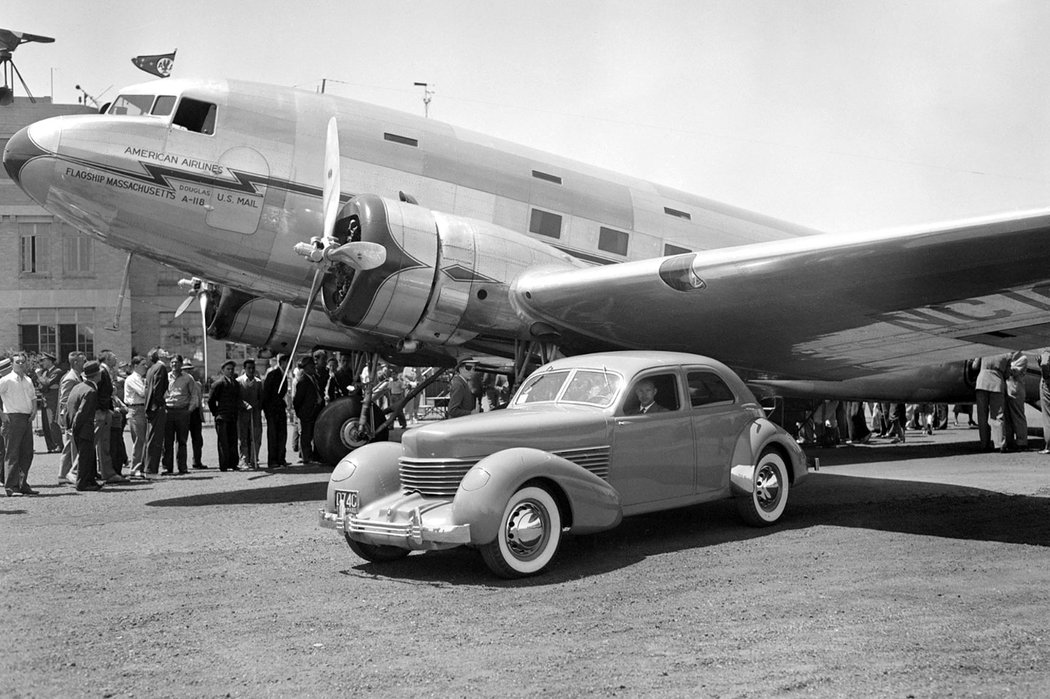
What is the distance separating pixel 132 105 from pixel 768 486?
910cm

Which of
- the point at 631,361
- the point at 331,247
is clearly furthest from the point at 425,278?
the point at 631,361

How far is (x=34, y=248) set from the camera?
48656mm

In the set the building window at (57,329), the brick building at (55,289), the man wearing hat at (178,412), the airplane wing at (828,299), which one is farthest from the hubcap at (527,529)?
the building window at (57,329)

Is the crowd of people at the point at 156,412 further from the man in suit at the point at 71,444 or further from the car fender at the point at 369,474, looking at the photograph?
the car fender at the point at 369,474

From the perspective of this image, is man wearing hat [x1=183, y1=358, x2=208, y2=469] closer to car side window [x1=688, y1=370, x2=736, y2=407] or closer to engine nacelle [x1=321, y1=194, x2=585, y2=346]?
engine nacelle [x1=321, y1=194, x2=585, y2=346]

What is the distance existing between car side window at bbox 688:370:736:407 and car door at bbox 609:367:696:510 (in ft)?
0.60

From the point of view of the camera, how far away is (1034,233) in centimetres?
717

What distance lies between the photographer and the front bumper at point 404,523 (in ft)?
20.8

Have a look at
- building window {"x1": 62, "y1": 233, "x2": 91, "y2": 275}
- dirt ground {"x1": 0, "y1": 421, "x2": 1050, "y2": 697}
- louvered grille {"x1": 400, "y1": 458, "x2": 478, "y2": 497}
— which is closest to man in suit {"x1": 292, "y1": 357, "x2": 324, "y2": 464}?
dirt ground {"x1": 0, "y1": 421, "x2": 1050, "y2": 697}

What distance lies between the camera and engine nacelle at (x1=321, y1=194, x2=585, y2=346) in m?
10.7

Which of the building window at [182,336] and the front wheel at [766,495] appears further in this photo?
the building window at [182,336]

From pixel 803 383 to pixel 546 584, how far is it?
10.6 m

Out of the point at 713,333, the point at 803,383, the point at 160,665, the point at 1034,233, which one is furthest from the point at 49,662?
the point at 803,383

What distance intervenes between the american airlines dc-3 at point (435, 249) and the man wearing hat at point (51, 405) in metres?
9.52
